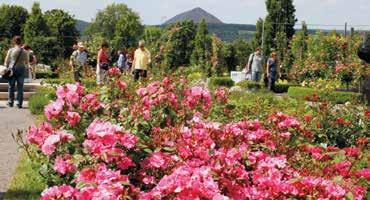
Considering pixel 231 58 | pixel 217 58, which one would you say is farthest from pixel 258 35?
pixel 217 58

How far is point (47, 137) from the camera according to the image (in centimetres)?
347

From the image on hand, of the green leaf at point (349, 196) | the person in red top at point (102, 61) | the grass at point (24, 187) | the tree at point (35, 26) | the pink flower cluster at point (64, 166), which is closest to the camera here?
the green leaf at point (349, 196)

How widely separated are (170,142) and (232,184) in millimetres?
623

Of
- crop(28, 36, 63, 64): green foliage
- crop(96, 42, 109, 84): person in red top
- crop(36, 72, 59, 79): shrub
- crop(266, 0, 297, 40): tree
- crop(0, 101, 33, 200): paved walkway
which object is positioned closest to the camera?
crop(0, 101, 33, 200): paved walkway

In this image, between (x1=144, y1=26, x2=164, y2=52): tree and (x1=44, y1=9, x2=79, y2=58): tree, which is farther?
(x1=44, y1=9, x2=79, y2=58): tree

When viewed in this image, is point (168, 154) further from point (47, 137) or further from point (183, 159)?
point (47, 137)

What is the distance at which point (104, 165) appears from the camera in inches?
118

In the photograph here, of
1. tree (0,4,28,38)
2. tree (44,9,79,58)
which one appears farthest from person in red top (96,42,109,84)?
tree (0,4,28,38)

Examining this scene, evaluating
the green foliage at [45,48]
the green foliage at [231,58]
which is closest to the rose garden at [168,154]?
the green foliage at [45,48]

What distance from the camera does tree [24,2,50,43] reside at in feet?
136

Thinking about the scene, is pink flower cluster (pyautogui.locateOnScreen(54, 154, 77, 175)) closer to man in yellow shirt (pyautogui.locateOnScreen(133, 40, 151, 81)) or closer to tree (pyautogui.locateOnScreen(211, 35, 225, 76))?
man in yellow shirt (pyautogui.locateOnScreen(133, 40, 151, 81))

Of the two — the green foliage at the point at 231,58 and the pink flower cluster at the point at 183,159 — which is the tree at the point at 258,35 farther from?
the pink flower cluster at the point at 183,159

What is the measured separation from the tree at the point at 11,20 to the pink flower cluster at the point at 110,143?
4707 cm

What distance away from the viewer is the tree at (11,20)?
4925cm
